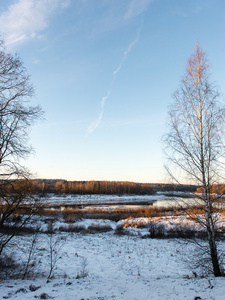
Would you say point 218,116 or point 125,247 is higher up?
point 218,116

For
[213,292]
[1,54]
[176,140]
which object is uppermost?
[1,54]

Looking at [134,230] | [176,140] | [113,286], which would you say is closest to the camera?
[113,286]

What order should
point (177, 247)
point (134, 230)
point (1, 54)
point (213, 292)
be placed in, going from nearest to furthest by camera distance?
point (213, 292) → point (1, 54) → point (177, 247) → point (134, 230)

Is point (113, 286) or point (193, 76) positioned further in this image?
point (193, 76)

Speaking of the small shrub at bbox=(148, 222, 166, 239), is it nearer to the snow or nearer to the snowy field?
the snow

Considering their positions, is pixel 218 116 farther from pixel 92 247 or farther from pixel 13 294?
pixel 92 247

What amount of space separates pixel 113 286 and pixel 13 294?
104 inches

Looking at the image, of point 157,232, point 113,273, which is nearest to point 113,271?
point 113,273

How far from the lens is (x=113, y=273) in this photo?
8000 millimetres

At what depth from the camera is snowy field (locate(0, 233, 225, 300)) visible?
186 inches

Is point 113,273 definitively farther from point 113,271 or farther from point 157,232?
point 157,232

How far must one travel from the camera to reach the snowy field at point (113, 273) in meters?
4.72

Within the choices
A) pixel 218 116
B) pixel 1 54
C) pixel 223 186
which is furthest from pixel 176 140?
pixel 1 54

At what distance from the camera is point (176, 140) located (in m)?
6.13
